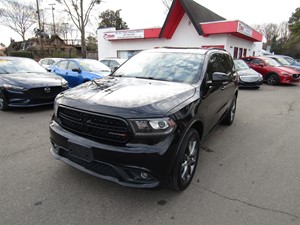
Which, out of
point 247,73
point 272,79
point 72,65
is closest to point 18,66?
point 72,65

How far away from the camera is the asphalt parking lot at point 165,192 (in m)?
2.33

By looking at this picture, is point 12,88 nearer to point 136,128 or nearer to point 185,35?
point 136,128

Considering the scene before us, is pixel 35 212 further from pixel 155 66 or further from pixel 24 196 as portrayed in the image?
pixel 155 66

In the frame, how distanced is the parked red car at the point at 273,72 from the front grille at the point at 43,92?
11.8 meters

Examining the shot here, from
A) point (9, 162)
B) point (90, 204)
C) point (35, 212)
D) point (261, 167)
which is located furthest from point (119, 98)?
point (261, 167)

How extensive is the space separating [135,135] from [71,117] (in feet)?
2.92

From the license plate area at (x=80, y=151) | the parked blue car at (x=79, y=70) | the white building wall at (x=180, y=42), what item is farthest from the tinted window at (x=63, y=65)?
the white building wall at (x=180, y=42)

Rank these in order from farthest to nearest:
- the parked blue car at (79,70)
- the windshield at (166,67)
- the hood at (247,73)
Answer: the hood at (247,73) < the parked blue car at (79,70) < the windshield at (166,67)

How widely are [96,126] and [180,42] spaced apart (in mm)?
18320

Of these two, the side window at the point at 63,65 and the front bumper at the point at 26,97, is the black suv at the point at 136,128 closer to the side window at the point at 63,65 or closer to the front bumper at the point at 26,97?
the front bumper at the point at 26,97

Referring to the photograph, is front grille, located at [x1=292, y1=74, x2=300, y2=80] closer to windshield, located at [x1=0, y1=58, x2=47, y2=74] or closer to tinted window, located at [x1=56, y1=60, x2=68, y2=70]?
tinted window, located at [x1=56, y1=60, x2=68, y2=70]

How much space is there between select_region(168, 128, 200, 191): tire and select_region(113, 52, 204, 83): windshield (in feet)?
2.96

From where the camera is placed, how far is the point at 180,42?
1930 centimetres

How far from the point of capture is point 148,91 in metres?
2.74
